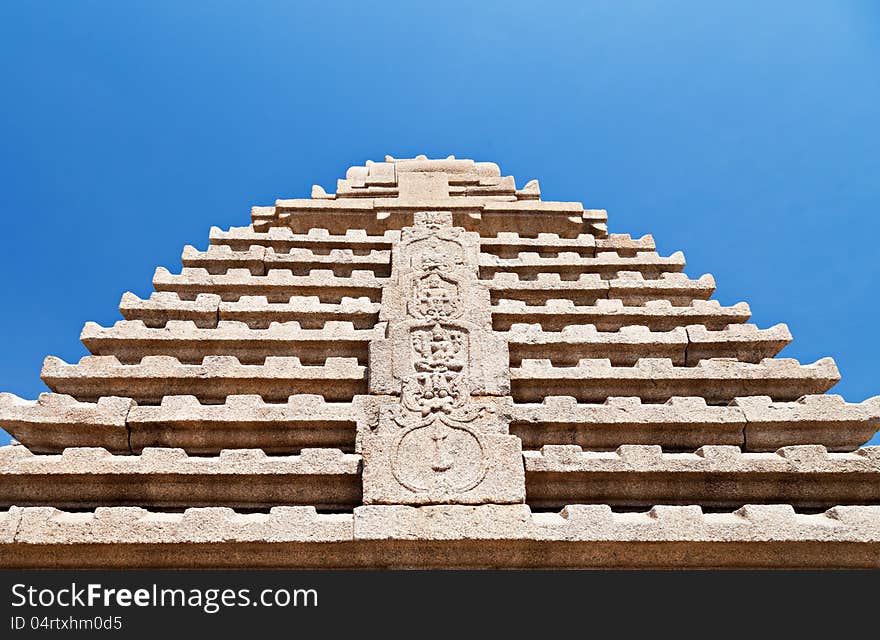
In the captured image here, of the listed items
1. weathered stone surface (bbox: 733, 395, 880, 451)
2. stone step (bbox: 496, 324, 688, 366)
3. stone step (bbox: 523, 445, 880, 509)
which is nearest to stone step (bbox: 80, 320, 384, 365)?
stone step (bbox: 496, 324, 688, 366)

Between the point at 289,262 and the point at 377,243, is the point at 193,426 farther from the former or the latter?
the point at 377,243

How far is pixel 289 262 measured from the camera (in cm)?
932

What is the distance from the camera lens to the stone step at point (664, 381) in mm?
7371

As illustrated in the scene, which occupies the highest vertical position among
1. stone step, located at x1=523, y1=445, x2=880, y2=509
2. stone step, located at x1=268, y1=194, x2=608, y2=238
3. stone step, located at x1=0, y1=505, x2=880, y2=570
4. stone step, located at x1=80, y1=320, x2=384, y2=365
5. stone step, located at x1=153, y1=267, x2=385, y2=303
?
stone step, located at x1=268, y1=194, x2=608, y2=238

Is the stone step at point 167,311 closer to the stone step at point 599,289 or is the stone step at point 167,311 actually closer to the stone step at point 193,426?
the stone step at point 193,426

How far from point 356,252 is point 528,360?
3479mm

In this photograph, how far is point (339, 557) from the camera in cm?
571

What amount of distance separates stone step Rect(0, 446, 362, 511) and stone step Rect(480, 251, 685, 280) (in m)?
3.91

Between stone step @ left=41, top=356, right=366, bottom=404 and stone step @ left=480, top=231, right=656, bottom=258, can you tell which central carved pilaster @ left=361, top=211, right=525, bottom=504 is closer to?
stone step @ left=41, top=356, right=366, bottom=404

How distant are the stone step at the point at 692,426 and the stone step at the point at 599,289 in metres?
2.14

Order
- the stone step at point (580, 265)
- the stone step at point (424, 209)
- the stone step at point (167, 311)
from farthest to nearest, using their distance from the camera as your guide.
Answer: the stone step at point (424, 209) → the stone step at point (580, 265) → the stone step at point (167, 311)

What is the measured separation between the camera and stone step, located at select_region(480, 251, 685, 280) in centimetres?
941

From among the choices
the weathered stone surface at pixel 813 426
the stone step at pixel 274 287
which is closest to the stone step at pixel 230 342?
the stone step at pixel 274 287

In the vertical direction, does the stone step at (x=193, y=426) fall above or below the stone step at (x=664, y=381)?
below
